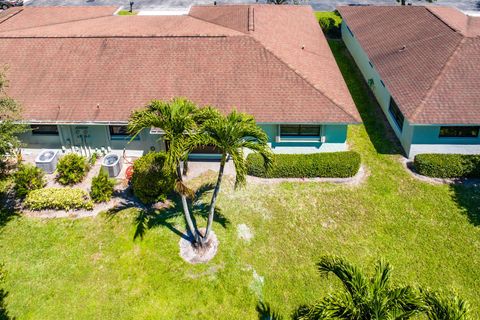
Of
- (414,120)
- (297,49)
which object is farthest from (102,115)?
(414,120)

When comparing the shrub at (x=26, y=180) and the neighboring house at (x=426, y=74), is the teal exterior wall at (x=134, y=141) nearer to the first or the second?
the shrub at (x=26, y=180)

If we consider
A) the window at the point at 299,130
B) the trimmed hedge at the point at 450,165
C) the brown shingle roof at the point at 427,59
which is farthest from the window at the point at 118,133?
the trimmed hedge at the point at 450,165

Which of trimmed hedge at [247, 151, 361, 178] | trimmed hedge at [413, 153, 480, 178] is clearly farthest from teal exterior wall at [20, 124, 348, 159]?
trimmed hedge at [413, 153, 480, 178]

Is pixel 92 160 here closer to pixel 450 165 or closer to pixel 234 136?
pixel 234 136

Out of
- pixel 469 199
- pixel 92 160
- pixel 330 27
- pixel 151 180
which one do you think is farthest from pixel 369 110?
pixel 92 160

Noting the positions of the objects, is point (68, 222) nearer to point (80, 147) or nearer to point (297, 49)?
point (80, 147)

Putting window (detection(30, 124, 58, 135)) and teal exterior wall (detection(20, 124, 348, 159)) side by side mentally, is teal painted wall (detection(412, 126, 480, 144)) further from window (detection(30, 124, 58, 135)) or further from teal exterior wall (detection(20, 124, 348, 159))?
window (detection(30, 124, 58, 135))

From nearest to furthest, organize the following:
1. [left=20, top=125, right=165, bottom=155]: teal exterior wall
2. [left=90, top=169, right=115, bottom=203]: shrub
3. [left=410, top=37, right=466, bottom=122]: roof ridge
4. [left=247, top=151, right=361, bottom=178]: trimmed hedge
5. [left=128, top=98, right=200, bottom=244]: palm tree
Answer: [left=128, top=98, right=200, bottom=244]: palm tree, [left=90, top=169, right=115, bottom=203]: shrub, [left=247, top=151, right=361, bottom=178]: trimmed hedge, [left=410, top=37, right=466, bottom=122]: roof ridge, [left=20, top=125, right=165, bottom=155]: teal exterior wall
